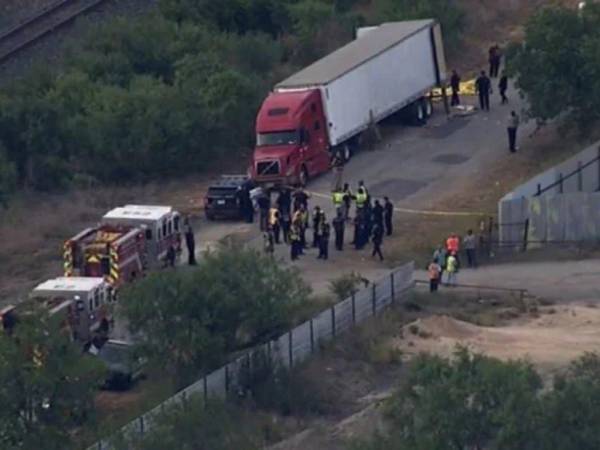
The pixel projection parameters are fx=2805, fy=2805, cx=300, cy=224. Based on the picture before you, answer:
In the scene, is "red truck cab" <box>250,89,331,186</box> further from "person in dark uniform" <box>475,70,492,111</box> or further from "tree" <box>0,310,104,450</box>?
"tree" <box>0,310,104,450</box>

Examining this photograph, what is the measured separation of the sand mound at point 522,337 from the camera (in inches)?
2018

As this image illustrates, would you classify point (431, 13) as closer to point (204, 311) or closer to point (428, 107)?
point (428, 107)

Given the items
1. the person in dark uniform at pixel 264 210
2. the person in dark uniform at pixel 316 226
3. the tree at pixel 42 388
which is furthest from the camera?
the person in dark uniform at pixel 264 210

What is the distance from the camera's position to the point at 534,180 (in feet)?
202

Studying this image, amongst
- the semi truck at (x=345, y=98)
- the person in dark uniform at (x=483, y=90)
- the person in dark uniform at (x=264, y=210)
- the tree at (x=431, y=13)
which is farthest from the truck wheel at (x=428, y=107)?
the person in dark uniform at (x=264, y=210)

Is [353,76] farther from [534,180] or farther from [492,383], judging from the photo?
[492,383]

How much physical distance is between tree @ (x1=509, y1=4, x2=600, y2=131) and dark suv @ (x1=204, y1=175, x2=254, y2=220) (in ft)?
25.4

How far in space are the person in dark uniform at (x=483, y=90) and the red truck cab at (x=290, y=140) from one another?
6.46m

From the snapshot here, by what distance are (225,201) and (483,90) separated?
11.2 meters

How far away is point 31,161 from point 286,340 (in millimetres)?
15679

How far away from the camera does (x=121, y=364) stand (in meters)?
49.5

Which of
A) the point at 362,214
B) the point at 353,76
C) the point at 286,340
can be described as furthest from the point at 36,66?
the point at 286,340

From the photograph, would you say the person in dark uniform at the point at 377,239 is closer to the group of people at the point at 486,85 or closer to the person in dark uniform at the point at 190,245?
the person in dark uniform at the point at 190,245

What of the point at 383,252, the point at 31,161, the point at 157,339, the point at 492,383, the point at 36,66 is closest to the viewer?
the point at 492,383
